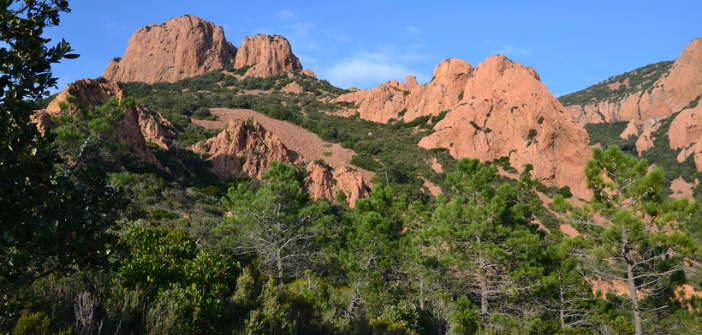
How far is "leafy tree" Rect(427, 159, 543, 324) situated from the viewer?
13.4 metres

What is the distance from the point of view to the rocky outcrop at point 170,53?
8831 centimetres

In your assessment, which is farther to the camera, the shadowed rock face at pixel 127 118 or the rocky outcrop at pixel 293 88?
the rocky outcrop at pixel 293 88

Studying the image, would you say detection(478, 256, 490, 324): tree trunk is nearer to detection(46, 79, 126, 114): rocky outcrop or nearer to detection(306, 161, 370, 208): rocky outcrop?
detection(306, 161, 370, 208): rocky outcrop

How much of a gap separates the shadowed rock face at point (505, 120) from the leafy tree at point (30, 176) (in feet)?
156

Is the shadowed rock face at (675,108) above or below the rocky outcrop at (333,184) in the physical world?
above

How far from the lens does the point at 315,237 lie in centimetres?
1684

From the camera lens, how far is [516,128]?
165 feet

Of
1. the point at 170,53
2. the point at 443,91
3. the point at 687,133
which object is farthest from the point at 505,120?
the point at 170,53

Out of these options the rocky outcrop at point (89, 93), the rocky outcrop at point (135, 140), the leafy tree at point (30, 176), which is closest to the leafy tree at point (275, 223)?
the leafy tree at point (30, 176)

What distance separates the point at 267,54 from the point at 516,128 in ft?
223

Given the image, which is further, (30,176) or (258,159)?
(258,159)

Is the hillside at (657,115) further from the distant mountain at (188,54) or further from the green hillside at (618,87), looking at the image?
the distant mountain at (188,54)

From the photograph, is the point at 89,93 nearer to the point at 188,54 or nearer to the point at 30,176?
the point at 30,176

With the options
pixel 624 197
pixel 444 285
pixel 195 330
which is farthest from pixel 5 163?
pixel 444 285
